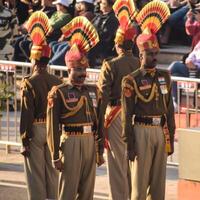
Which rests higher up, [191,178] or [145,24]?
[145,24]

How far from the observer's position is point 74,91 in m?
12.5

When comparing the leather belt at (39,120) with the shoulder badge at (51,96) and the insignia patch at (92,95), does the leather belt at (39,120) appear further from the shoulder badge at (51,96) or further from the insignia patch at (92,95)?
the shoulder badge at (51,96)

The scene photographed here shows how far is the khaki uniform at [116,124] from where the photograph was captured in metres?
14.5

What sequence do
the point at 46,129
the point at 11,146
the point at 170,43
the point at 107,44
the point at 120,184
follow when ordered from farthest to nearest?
the point at 170,43
the point at 107,44
the point at 11,146
the point at 120,184
the point at 46,129

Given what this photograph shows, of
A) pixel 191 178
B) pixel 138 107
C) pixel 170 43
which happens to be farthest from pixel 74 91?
pixel 170 43

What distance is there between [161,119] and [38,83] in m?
1.56

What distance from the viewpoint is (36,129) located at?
1367cm

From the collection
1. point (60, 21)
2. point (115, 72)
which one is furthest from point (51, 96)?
point (60, 21)

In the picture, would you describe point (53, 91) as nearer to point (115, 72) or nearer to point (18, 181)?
point (115, 72)

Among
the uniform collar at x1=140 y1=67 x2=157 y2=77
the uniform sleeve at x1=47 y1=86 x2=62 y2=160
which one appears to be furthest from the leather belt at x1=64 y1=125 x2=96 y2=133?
the uniform collar at x1=140 y1=67 x2=157 y2=77

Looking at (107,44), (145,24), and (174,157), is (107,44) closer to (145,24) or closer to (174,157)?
(174,157)

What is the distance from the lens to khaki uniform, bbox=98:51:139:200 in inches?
570

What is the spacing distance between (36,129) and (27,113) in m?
0.25

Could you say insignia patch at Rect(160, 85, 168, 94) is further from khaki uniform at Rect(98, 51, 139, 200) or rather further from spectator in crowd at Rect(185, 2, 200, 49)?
spectator in crowd at Rect(185, 2, 200, 49)
